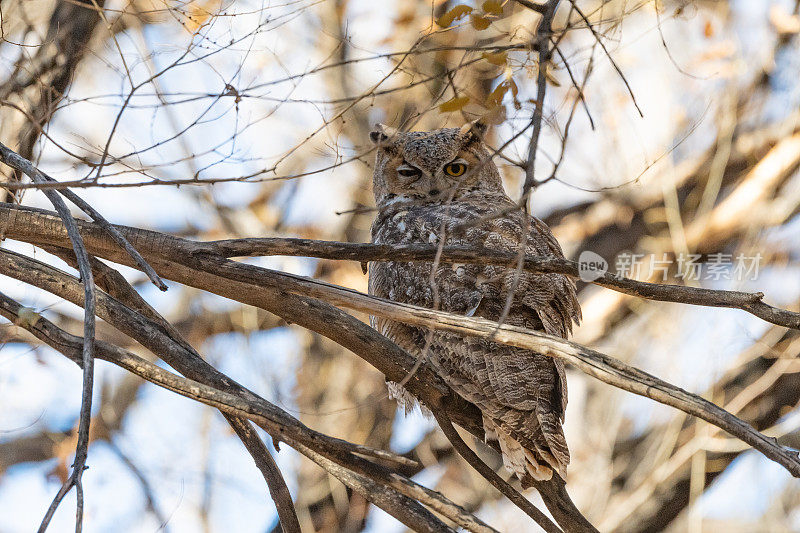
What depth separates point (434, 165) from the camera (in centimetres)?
381

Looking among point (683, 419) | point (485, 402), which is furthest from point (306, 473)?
point (485, 402)

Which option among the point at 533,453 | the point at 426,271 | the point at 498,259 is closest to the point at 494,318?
the point at 426,271

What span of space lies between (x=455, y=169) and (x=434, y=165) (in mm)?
110

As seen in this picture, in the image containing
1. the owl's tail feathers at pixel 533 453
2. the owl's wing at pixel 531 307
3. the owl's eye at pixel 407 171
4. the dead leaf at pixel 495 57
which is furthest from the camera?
the owl's eye at pixel 407 171

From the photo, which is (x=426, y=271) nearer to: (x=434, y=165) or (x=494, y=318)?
(x=494, y=318)

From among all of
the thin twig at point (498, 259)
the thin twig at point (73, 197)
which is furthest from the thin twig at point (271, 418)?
the thin twig at point (498, 259)

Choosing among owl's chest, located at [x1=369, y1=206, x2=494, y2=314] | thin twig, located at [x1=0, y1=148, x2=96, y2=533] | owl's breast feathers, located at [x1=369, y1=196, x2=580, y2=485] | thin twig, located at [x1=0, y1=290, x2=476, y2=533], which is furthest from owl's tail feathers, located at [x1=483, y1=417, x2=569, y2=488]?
thin twig, located at [x1=0, y1=148, x2=96, y2=533]

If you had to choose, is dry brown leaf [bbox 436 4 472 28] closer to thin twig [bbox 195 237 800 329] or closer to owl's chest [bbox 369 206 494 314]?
thin twig [bbox 195 237 800 329]

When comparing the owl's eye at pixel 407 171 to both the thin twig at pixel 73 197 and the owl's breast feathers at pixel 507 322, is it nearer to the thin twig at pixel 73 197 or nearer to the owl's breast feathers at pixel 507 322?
the owl's breast feathers at pixel 507 322

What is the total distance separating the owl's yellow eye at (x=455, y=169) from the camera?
3826 millimetres

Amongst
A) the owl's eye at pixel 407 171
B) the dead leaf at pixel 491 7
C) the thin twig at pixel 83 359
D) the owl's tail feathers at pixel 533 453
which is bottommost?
the thin twig at pixel 83 359

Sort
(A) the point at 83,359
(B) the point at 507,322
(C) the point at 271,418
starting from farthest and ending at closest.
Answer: (B) the point at 507,322 < (C) the point at 271,418 < (A) the point at 83,359

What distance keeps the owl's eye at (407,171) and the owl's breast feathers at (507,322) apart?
56cm

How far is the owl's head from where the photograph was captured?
378 cm
